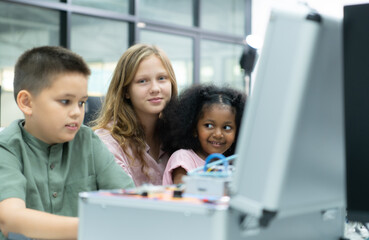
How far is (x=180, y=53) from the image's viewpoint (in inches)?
208

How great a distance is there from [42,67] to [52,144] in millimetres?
159

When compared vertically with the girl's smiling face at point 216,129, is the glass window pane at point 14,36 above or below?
above

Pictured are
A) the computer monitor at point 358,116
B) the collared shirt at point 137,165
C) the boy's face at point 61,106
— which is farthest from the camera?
the collared shirt at point 137,165

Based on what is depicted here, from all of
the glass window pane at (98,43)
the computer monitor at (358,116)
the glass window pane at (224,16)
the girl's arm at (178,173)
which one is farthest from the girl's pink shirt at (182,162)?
the glass window pane at (224,16)

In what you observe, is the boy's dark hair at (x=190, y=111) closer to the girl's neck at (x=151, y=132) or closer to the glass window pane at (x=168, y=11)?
the girl's neck at (x=151, y=132)

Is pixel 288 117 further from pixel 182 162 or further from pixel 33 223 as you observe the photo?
pixel 182 162

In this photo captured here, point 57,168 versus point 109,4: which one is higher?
point 109,4

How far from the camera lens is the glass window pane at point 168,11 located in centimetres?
490

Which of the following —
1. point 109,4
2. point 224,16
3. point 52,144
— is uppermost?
point 224,16

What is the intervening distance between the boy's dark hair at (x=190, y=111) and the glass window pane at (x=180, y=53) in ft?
12.1

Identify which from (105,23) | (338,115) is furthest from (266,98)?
(105,23)

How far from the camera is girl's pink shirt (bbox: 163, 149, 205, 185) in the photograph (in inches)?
48.1

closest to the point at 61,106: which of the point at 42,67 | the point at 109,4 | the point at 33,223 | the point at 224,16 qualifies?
the point at 42,67

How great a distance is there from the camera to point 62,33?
13.5ft
